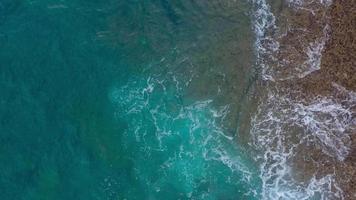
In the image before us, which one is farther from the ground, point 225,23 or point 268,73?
point 225,23

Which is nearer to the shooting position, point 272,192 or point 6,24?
point 272,192

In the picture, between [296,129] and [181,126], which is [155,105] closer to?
[181,126]

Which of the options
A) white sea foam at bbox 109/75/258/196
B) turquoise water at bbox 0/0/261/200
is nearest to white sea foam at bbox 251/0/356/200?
turquoise water at bbox 0/0/261/200

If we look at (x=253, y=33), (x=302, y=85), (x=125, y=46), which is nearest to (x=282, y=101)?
(x=302, y=85)

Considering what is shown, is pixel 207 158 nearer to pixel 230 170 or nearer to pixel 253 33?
pixel 230 170

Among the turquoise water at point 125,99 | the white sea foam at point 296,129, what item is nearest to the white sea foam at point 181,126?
the turquoise water at point 125,99

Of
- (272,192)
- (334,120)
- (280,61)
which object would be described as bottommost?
(272,192)
